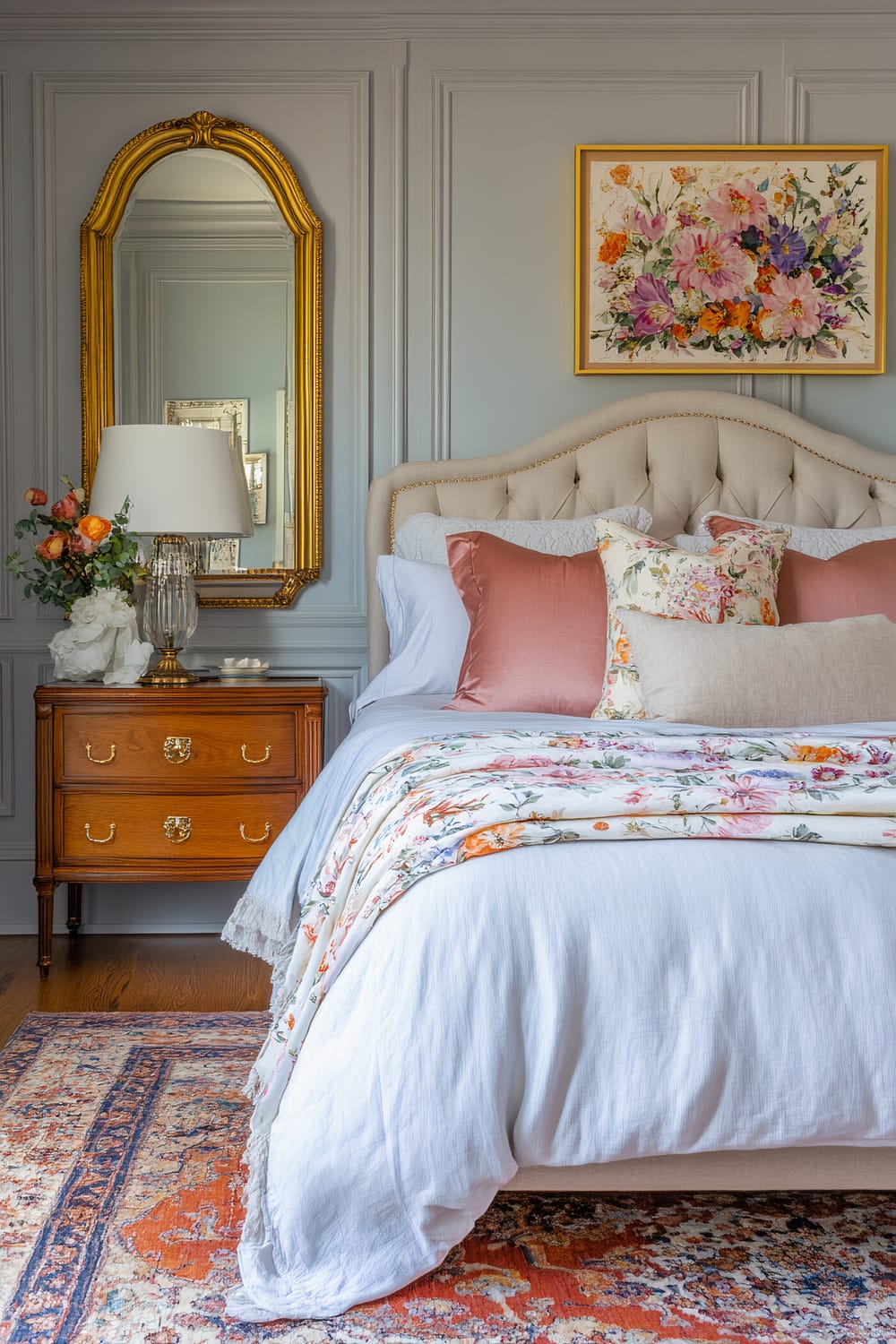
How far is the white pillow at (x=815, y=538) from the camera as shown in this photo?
2.98 meters

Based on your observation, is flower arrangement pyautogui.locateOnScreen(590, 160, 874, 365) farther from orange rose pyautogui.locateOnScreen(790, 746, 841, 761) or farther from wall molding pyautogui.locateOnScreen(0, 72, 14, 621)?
orange rose pyautogui.locateOnScreen(790, 746, 841, 761)

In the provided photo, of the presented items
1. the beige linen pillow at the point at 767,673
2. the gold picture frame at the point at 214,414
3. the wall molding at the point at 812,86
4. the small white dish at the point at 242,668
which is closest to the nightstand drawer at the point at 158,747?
the small white dish at the point at 242,668

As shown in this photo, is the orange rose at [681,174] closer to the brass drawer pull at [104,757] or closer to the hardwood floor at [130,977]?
the brass drawer pull at [104,757]

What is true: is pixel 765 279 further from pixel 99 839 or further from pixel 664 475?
pixel 99 839

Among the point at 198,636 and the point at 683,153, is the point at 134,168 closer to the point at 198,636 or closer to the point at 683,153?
the point at 198,636

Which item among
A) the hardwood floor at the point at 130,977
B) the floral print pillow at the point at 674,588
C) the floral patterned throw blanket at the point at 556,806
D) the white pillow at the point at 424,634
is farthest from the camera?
the white pillow at the point at 424,634

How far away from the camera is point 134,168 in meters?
3.34

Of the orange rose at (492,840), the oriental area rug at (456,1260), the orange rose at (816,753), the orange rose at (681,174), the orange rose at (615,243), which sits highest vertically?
the orange rose at (681,174)

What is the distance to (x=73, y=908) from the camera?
130 inches

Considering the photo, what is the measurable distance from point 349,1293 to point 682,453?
244 cm

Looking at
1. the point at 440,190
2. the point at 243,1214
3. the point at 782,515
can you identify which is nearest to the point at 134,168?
the point at 440,190

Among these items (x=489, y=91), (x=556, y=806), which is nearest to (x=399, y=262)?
(x=489, y=91)

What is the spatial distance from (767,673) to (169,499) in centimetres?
159

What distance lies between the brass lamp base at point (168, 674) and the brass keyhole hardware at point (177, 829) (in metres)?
0.35
